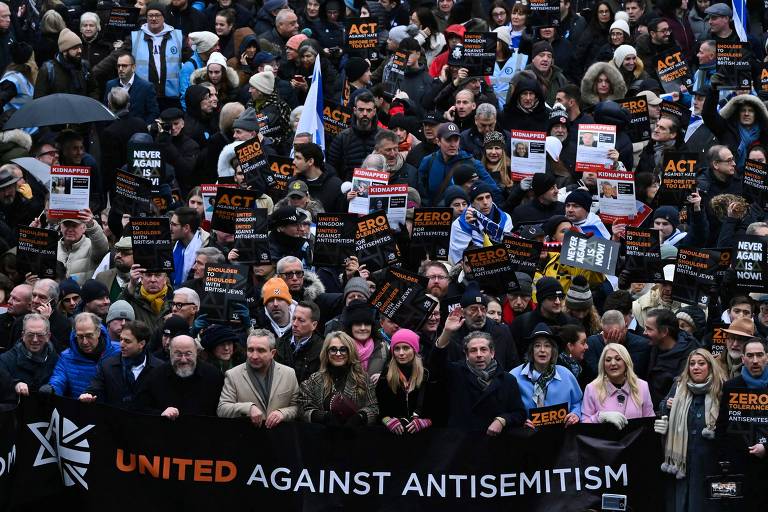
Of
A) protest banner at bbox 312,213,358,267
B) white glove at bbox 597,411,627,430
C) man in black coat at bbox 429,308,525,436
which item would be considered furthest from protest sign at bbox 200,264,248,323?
white glove at bbox 597,411,627,430

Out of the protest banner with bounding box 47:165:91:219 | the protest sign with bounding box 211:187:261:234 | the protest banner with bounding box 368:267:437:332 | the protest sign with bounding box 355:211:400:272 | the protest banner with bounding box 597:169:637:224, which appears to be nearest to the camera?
the protest banner with bounding box 368:267:437:332

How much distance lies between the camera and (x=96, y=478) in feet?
48.0

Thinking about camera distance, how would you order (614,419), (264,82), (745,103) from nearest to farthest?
(614,419) < (745,103) < (264,82)

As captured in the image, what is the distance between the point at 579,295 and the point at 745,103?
15.3ft

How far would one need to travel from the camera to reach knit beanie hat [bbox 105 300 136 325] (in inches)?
634

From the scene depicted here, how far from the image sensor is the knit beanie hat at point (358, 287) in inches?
634

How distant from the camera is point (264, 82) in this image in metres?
21.0

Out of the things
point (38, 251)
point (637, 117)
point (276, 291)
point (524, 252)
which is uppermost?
point (637, 117)

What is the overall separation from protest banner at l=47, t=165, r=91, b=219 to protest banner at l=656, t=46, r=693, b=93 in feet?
23.4

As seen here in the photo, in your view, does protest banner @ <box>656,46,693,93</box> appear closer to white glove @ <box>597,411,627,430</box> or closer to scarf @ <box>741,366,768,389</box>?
scarf @ <box>741,366,768,389</box>

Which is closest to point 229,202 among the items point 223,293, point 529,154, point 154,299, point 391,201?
point 154,299

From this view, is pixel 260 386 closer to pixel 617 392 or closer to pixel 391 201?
pixel 617 392

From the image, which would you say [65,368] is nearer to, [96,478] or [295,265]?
[96,478]

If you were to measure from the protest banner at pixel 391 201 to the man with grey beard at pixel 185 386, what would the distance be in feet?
12.2
